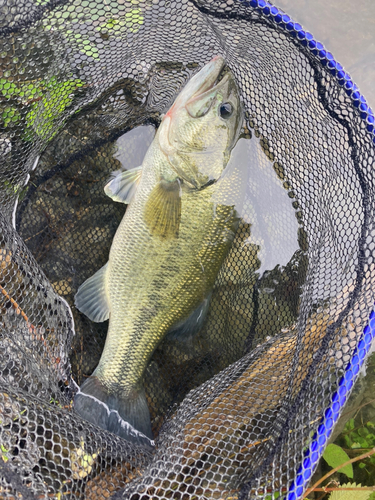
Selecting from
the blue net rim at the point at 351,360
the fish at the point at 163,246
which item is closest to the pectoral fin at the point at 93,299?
the fish at the point at 163,246

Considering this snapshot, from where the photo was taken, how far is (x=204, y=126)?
240cm

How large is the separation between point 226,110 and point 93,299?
1611mm

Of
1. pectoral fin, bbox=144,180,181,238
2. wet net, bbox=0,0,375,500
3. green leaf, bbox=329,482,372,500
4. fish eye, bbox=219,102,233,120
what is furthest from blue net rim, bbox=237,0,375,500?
pectoral fin, bbox=144,180,181,238

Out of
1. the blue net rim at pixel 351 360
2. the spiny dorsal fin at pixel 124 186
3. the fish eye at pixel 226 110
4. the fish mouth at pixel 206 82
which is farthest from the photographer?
the spiny dorsal fin at pixel 124 186

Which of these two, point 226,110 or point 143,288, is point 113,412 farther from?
point 226,110

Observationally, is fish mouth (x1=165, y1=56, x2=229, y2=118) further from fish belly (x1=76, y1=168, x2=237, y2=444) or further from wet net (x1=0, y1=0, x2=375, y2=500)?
fish belly (x1=76, y1=168, x2=237, y2=444)

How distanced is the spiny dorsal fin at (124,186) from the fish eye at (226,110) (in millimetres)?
693

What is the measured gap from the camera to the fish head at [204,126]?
233 cm

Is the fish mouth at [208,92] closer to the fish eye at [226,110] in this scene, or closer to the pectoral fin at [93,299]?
the fish eye at [226,110]

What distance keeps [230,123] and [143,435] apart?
2179 mm

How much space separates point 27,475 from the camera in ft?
5.00

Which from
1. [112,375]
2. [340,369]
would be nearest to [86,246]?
[112,375]

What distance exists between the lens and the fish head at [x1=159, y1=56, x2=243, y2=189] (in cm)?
233

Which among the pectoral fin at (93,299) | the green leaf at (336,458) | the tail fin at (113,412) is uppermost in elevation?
the green leaf at (336,458)
